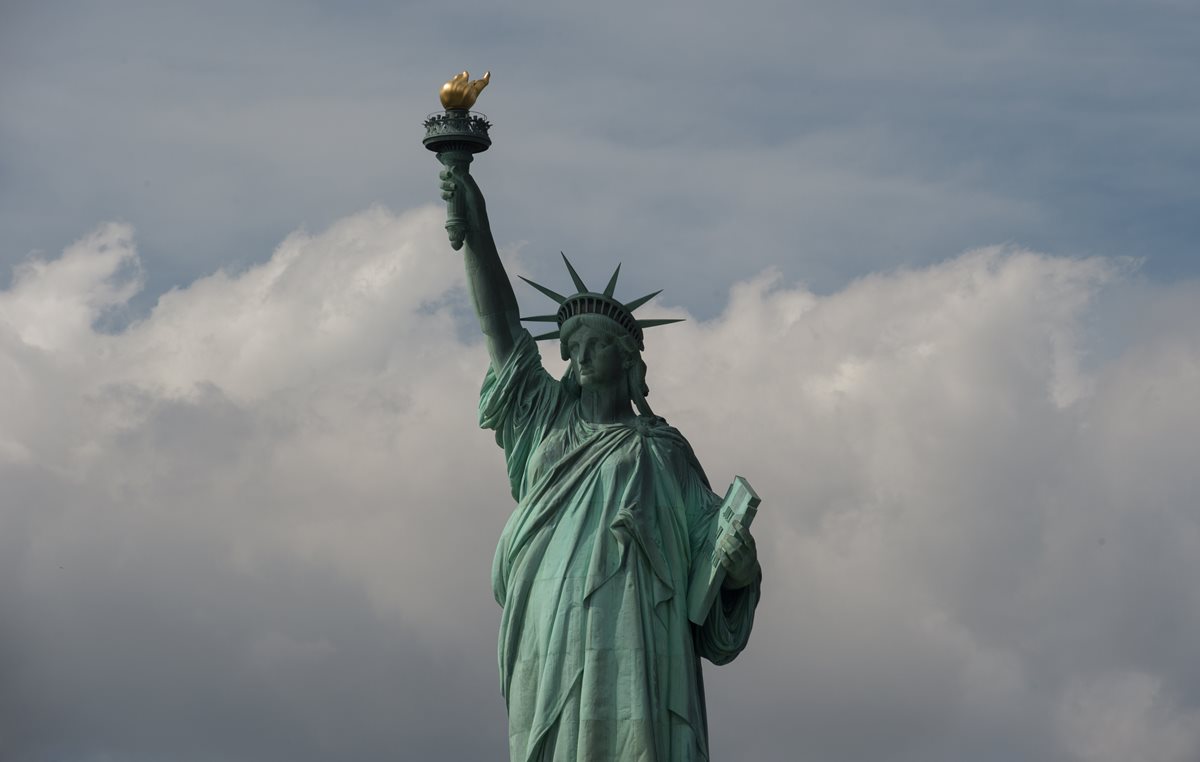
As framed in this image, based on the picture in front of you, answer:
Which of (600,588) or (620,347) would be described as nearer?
(600,588)

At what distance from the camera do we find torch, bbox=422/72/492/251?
2892 cm

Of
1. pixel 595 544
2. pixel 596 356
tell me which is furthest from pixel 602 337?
pixel 595 544

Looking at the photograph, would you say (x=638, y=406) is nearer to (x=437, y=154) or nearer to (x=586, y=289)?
(x=586, y=289)

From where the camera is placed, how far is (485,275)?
2905cm

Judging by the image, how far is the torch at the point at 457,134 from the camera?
28922 millimetres

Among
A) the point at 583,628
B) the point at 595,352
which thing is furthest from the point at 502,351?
the point at 583,628

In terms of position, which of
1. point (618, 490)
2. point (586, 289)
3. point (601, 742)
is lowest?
point (601, 742)

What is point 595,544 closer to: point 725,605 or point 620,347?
point 725,605

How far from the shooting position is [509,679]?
91.7ft

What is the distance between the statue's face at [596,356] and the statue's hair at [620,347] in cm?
4

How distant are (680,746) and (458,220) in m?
5.74

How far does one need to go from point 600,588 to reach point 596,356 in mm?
2676

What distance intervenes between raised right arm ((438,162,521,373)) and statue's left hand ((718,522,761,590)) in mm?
3224

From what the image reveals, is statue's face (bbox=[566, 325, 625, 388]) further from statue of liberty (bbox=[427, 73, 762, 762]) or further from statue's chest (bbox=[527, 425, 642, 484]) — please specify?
statue's chest (bbox=[527, 425, 642, 484])
